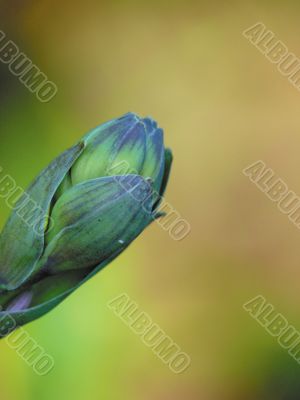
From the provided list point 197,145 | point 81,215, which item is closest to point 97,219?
point 81,215

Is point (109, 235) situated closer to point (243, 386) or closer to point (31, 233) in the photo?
point (31, 233)

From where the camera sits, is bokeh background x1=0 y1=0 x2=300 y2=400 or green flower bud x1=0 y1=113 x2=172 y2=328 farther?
bokeh background x1=0 y1=0 x2=300 y2=400

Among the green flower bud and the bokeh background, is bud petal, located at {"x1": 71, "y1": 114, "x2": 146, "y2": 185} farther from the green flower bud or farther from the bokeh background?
the bokeh background

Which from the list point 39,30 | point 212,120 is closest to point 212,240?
point 212,120

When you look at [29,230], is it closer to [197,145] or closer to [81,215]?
[81,215]

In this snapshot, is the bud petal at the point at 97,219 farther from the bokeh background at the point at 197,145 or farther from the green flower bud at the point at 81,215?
the bokeh background at the point at 197,145

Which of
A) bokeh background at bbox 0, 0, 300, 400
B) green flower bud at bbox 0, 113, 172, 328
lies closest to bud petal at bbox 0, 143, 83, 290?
green flower bud at bbox 0, 113, 172, 328

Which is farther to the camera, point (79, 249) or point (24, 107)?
point (24, 107)
